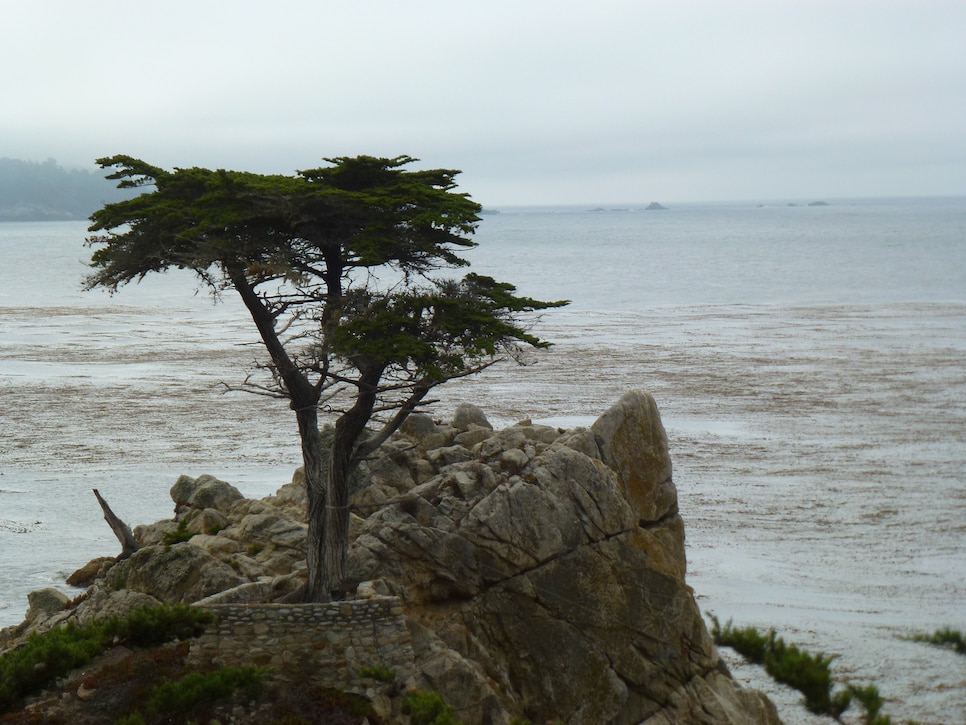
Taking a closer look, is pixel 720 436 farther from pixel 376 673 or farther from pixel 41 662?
pixel 41 662

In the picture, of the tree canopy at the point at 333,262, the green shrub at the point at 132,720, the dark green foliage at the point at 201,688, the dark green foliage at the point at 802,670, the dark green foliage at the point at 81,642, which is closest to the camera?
the green shrub at the point at 132,720

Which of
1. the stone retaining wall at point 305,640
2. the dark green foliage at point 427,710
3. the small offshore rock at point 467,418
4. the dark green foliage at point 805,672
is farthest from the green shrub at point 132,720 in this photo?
the dark green foliage at point 805,672

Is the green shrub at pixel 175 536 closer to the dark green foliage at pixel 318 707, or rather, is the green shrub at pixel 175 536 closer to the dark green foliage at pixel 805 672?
the dark green foliage at pixel 318 707

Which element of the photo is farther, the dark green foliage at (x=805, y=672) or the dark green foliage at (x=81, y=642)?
the dark green foliage at (x=805, y=672)

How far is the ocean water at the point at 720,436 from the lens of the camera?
2283 cm

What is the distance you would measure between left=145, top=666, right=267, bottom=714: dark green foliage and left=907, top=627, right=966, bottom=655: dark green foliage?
14106 mm

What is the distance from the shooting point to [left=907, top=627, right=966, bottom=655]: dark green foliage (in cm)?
2125

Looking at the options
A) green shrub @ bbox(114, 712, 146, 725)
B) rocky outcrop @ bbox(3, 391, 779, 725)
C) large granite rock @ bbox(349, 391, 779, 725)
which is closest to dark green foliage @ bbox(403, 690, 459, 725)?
rocky outcrop @ bbox(3, 391, 779, 725)

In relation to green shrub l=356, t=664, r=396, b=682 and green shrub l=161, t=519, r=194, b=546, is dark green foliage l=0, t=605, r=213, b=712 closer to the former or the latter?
green shrub l=356, t=664, r=396, b=682

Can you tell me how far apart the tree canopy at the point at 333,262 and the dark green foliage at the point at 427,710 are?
2345 mm

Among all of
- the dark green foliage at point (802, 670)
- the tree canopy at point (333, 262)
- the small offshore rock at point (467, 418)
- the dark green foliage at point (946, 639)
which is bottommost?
the dark green foliage at point (802, 670)

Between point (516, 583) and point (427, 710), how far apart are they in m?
3.32

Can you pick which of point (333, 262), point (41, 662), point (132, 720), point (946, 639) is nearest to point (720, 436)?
point (946, 639)

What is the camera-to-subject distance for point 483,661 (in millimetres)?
15336
